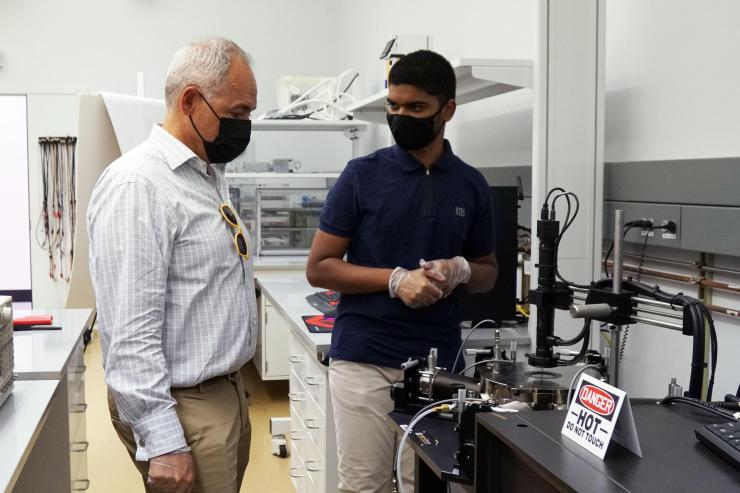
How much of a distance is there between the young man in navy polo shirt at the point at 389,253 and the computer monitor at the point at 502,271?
62 cm

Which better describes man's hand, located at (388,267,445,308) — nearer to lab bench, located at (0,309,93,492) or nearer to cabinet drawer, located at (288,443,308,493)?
lab bench, located at (0,309,93,492)

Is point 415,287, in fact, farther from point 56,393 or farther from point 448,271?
point 56,393

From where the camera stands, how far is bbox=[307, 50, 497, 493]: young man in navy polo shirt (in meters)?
1.73

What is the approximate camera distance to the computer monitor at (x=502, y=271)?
2.41m

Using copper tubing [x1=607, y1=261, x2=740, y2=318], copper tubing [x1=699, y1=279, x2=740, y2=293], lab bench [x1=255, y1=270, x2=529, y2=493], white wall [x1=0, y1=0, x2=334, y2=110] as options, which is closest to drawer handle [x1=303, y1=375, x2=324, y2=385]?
lab bench [x1=255, y1=270, x2=529, y2=493]

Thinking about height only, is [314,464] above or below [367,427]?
below

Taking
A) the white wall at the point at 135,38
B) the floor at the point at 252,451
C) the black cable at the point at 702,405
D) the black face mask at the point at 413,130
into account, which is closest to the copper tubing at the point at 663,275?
the black face mask at the point at 413,130

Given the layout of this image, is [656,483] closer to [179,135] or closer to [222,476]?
[222,476]

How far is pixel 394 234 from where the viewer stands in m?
1.74

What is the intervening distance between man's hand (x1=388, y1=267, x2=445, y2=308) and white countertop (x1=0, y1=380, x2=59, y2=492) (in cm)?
73

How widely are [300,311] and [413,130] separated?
1.41m

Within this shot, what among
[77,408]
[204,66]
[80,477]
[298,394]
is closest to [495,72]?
[204,66]

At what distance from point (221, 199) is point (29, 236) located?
5.37m

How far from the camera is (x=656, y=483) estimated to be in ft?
2.60
